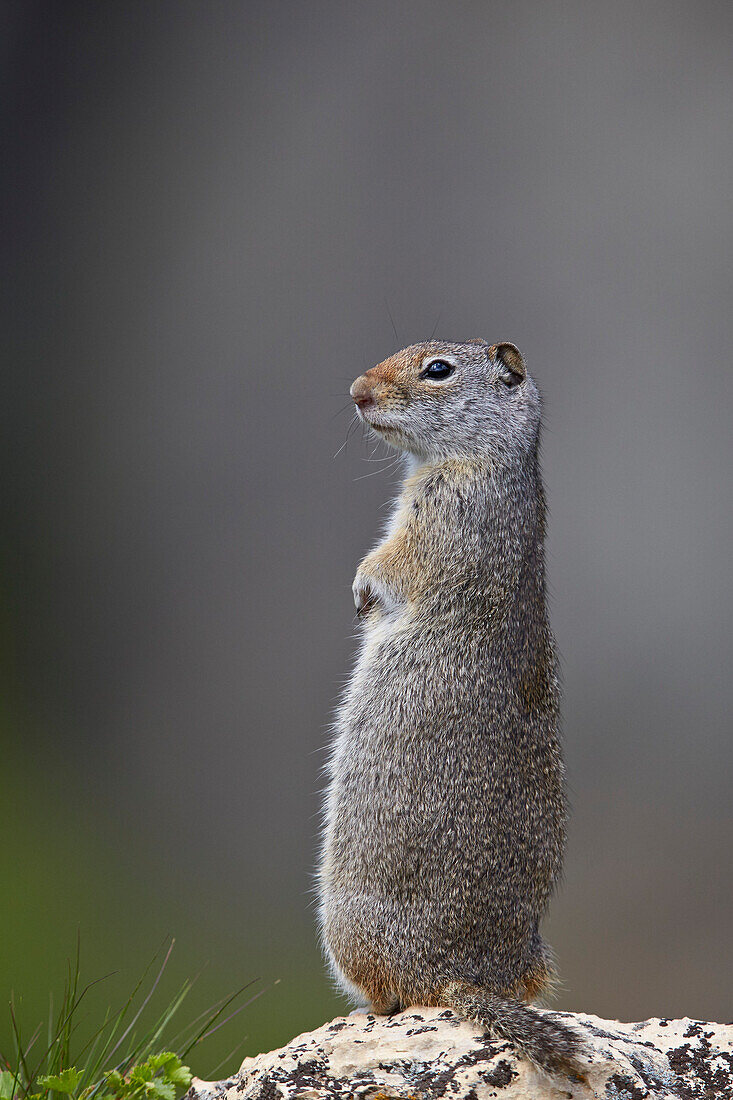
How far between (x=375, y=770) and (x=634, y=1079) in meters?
0.98

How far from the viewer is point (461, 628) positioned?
3.14 metres

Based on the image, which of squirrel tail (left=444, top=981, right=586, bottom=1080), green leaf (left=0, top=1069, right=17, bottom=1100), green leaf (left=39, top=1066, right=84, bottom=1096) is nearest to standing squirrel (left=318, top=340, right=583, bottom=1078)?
squirrel tail (left=444, top=981, right=586, bottom=1080)

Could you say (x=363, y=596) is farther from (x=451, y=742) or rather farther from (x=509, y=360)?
(x=509, y=360)

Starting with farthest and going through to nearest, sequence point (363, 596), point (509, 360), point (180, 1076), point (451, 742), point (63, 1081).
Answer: point (509, 360), point (363, 596), point (451, 742), point (180, 1076), point (63, 1081)

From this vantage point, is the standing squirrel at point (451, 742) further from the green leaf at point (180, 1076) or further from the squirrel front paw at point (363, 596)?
the green leaf at point (180, 1076)

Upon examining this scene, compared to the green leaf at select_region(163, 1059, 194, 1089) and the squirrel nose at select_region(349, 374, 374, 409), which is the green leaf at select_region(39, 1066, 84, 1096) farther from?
the squirrel nose at select_region(349, 374, 374, 409)

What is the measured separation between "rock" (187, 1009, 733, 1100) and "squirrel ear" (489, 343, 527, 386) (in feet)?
6.42

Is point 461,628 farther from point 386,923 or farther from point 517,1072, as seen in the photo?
point 517,1072

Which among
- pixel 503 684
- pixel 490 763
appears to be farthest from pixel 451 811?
pixel 503 684

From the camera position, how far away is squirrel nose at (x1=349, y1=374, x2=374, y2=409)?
3434mm

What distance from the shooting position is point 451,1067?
252 cm

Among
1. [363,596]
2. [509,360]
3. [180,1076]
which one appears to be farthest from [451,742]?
[509,360]

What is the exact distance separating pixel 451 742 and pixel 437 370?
4.01 feet

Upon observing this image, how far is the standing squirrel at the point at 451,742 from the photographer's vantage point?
2883 mm
